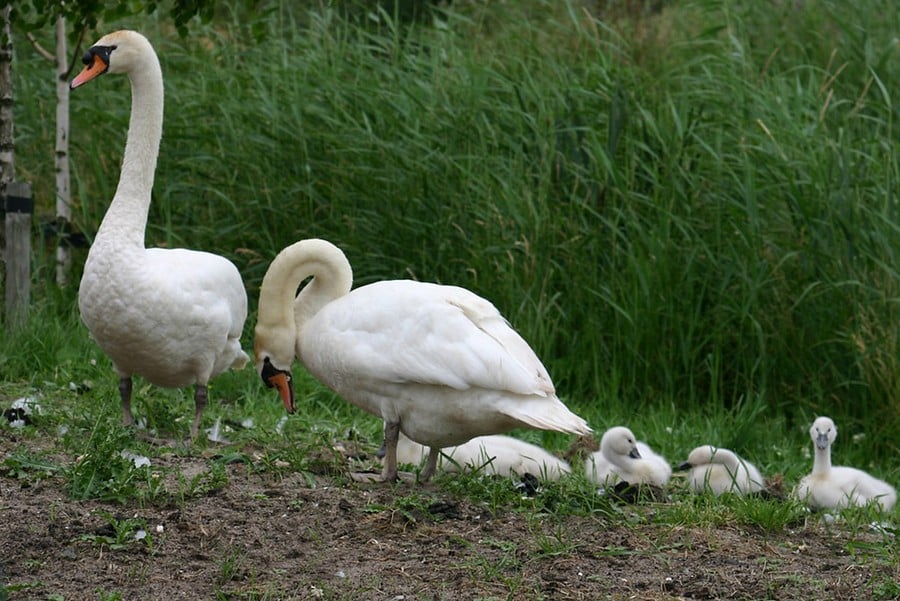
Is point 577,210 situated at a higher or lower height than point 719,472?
higher

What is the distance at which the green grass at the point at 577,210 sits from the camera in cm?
760

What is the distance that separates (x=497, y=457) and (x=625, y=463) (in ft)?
1.85

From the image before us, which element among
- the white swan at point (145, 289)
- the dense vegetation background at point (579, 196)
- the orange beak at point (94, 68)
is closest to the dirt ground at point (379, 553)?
the white swan at point (145, 289)

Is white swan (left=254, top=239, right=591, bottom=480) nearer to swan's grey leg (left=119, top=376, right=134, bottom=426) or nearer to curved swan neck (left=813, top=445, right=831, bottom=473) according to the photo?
swan's grey leg (left=119, top=376, right=134, bottom=426)

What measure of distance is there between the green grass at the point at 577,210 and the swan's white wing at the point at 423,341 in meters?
1.28

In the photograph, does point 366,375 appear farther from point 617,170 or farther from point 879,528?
point 617,170

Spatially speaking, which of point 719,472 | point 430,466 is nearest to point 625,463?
point 719,472

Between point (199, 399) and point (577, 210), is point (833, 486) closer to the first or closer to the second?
point (199, 399)

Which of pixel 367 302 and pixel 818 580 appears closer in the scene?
pixel 818 580

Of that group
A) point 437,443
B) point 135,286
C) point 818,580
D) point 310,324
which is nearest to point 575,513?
point 437,443

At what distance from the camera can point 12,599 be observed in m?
3.82

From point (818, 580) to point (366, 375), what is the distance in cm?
178

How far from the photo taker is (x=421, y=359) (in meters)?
4.99

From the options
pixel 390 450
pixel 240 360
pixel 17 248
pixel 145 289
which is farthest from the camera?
pixel 17 248
